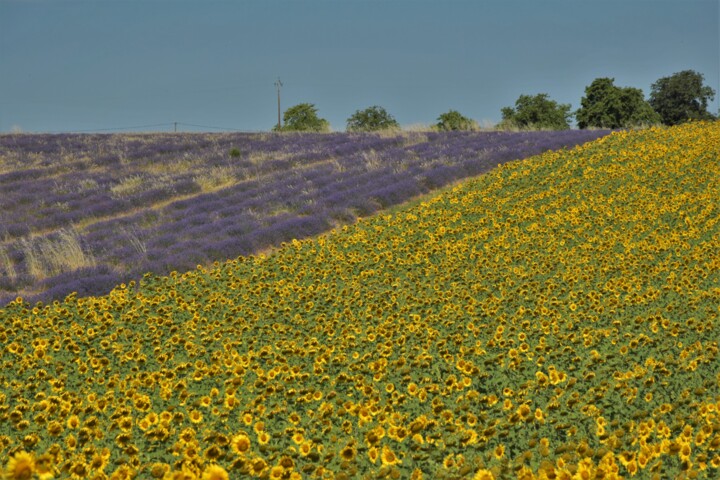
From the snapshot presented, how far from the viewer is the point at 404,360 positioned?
7355mm

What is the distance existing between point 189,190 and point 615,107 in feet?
123

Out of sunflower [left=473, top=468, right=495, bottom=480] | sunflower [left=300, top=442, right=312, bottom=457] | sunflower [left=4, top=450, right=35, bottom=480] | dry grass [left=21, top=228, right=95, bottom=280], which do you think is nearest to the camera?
sunflower [left=4, top=450, right=35, bottom=480]

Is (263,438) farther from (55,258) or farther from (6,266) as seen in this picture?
(6,266)

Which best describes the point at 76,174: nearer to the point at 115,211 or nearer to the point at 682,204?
the point at 115,211

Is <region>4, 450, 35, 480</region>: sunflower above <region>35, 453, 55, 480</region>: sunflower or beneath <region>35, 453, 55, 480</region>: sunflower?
above

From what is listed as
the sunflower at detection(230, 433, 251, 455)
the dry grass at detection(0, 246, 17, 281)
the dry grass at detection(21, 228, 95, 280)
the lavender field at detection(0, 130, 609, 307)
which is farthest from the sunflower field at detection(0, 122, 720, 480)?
the dry grass at detection(0, 246, 17, 281)

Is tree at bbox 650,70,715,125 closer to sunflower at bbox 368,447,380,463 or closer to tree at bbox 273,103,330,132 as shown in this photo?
tree at bbox 273,103,330,132

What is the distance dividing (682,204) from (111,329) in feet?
42.0

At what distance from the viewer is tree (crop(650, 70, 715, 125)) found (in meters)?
57.9

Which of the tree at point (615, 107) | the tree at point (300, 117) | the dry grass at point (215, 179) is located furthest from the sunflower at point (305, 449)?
the tree at point (300, 117)

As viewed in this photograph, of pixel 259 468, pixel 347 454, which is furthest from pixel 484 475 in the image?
pixel 259 468

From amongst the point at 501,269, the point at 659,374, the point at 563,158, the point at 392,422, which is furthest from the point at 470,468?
the point at 563,158

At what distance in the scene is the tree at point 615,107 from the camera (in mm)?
52312

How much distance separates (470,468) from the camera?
181 inches
